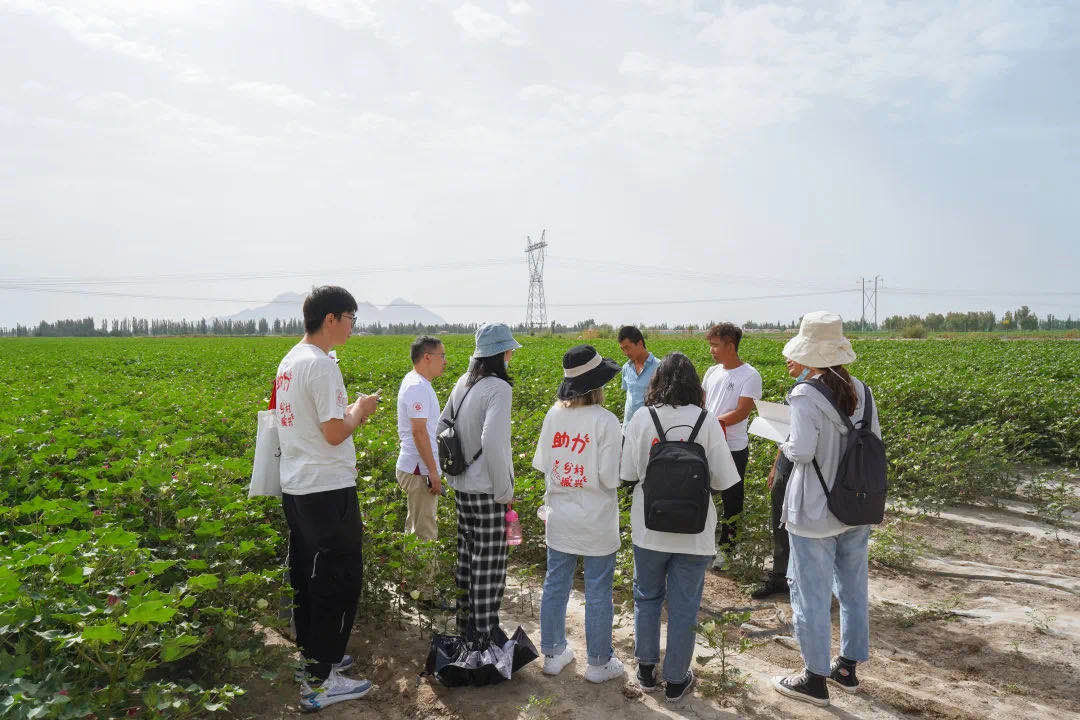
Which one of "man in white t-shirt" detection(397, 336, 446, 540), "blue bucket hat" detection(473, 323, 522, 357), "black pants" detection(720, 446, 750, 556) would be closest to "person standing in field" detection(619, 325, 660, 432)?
"black pants" detection(720, 446, 750, 556)

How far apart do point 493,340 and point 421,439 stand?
1.07 metres

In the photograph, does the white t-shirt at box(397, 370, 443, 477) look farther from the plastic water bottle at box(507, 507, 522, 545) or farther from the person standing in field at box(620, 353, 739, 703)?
the person standing in field at box(620, 353, 739, 703)

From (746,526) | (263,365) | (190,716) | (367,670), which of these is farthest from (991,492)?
(263,365)

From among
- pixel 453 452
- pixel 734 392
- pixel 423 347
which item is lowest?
pixel 453 452

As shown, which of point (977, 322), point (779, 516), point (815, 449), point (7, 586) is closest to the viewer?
point (7, 586)

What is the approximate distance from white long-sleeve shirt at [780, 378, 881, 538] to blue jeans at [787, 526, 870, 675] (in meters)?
0.12

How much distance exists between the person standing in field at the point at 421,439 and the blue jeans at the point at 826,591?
7.78 ft

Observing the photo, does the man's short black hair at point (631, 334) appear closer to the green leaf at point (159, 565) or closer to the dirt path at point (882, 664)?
the dirt path at point (882, 664)

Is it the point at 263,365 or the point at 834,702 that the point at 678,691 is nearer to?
the point at 834,702

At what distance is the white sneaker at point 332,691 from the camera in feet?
11.1

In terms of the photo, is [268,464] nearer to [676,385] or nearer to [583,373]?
[583,373]

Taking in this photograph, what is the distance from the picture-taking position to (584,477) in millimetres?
3666

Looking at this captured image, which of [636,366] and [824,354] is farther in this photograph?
[636,366]

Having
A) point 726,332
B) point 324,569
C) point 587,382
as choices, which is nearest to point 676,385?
point 587,382
